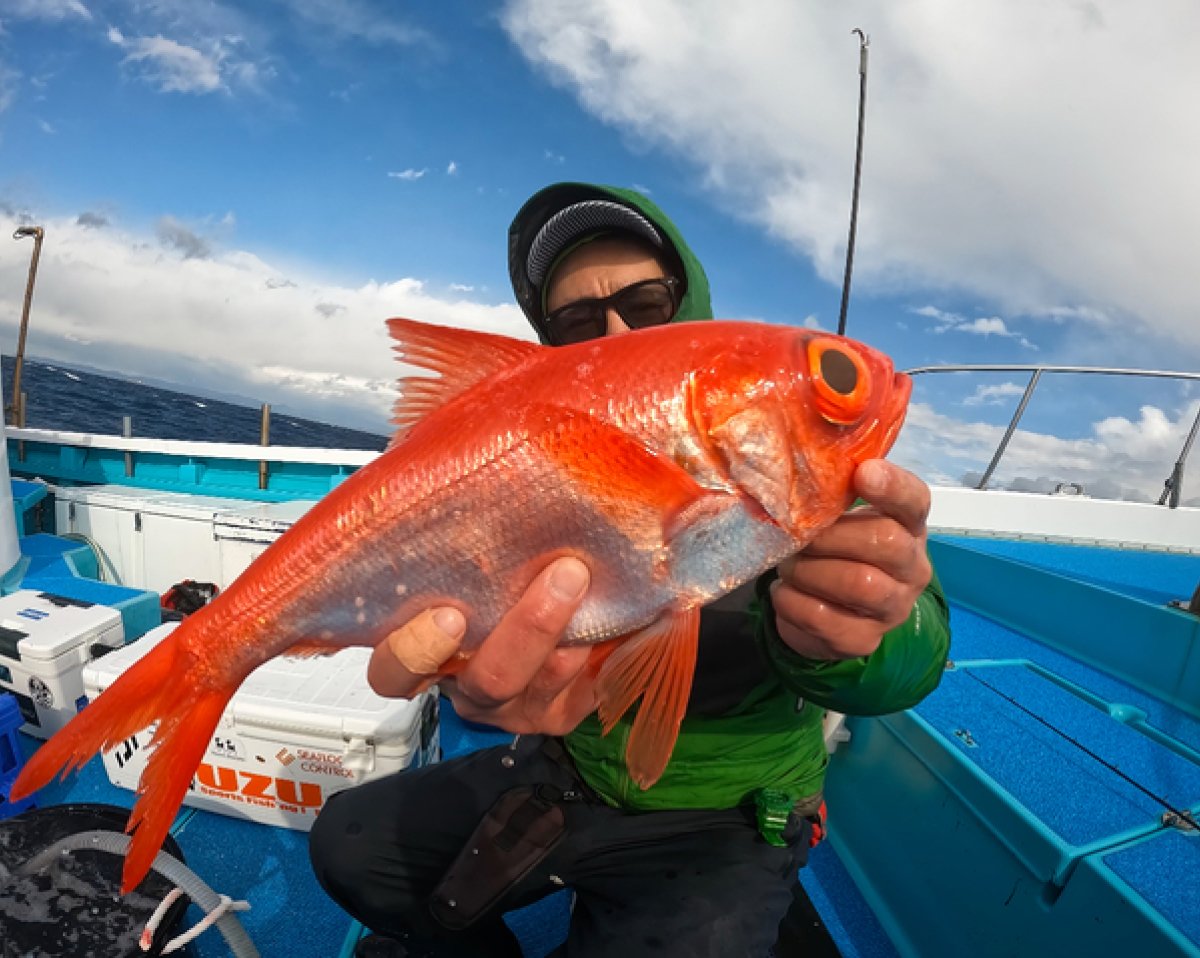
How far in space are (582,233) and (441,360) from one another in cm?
183

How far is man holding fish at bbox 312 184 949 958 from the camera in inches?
56.1

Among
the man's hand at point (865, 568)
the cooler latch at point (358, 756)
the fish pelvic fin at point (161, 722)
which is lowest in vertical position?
the cooler latch at point (358, 756)

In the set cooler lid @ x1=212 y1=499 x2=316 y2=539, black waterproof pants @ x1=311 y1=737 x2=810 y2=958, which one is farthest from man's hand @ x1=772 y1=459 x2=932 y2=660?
cooler lid @ x1=212 y1=499 x2=316 y2=539

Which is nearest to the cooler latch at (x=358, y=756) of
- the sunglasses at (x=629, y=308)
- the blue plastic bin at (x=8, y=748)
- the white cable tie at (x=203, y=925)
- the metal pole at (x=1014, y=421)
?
the white cable tie at (x=203, y=925)

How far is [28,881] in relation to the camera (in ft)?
7.11

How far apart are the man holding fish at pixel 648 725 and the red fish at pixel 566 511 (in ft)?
0.08

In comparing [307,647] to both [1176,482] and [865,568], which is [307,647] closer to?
[865,568]

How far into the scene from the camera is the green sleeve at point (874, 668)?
68.4 inches

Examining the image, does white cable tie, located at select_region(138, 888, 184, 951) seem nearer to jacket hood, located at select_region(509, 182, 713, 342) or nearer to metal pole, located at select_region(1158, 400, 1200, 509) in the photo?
jacket hood, located at select_region(509, 182, 713, 342)

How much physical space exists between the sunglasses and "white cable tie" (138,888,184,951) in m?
2.71

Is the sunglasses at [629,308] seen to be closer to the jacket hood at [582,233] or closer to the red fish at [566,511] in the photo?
the jacket hood at [582,233]

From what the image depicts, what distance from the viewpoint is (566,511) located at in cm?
148

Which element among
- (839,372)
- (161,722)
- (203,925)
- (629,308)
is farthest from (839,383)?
(203,925)

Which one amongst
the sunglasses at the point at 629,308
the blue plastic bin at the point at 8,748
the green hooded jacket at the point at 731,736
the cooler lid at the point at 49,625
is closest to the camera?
the green hooded jacket at the point at 731,736
